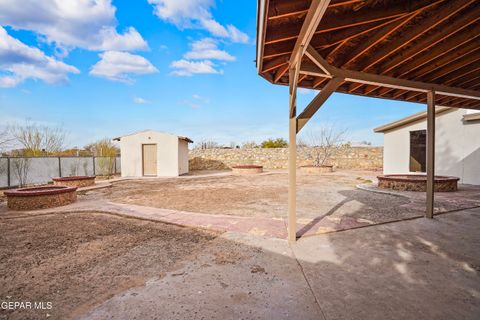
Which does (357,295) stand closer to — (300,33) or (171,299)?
(171,299)

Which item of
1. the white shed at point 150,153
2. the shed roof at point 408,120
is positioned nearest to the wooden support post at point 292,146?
the shed roof at point 408,120

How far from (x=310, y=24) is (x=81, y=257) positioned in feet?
12.7

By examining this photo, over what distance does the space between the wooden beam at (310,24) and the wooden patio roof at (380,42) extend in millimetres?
31

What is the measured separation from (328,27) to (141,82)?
1743 cm

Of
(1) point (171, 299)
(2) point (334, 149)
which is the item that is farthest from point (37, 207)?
(2) point (334, 149)

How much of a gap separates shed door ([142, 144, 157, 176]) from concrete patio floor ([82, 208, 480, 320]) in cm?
1258

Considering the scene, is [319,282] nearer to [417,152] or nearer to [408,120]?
[408,120]

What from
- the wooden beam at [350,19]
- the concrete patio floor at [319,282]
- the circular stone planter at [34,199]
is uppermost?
the wooden beam at [350,19]

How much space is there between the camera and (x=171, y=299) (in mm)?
1930

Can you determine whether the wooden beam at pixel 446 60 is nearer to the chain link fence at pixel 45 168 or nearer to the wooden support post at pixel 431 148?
the wooden support post at pixel 431 148

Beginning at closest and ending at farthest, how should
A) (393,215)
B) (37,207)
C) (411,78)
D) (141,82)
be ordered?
(411,78)
(393,215)
(37,207)
(141,82)

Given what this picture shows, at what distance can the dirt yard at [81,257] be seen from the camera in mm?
2041

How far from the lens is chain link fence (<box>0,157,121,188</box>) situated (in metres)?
9.44

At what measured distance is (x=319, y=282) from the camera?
217 centimetres
